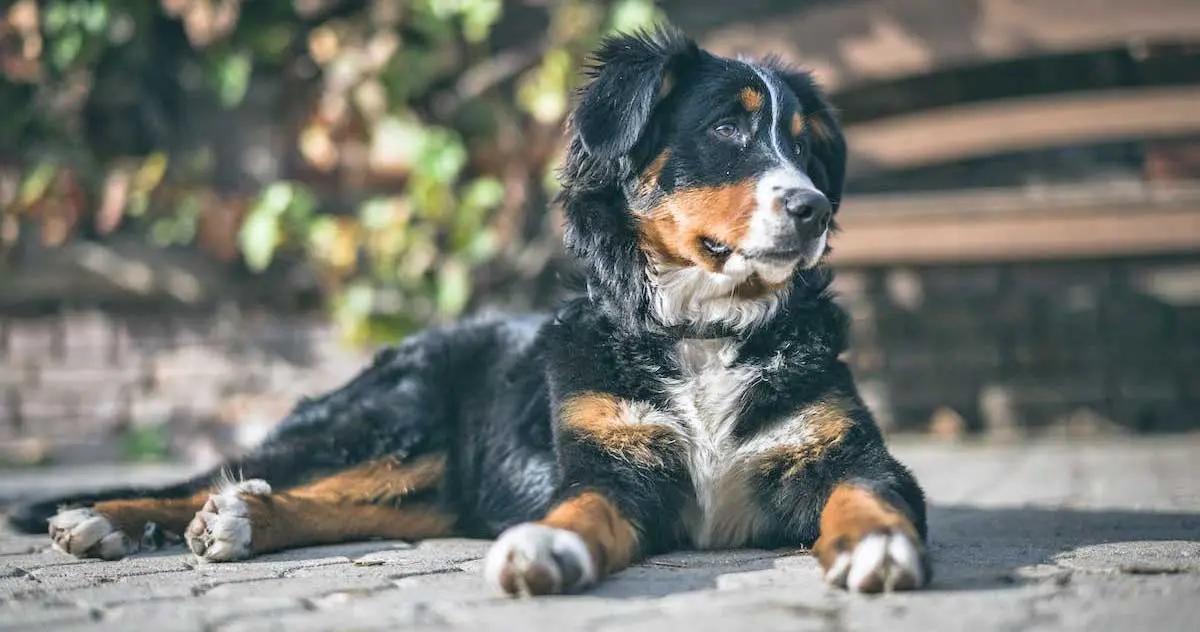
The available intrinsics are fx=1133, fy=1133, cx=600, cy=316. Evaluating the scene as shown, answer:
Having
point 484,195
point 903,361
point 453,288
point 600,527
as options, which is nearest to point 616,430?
point 600,527

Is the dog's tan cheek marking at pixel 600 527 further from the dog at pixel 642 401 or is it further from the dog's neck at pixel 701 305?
the dog's neck at pixel 701 305

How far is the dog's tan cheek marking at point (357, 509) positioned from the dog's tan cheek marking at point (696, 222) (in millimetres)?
1112

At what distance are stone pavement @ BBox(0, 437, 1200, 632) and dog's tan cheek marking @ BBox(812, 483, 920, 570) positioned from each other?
0.10 metres

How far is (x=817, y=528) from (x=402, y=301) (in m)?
4.59

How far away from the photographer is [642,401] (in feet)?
10.8

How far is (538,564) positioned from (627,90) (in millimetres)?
1661

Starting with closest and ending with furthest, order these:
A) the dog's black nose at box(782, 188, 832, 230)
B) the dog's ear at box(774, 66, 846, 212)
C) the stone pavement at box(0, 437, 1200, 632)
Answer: the stone pavement at box(0, 437, 1200, 632), the dog's black nose at box(782, 188, 832, 230), the dog's ear at box(774, 66, 846, 212)

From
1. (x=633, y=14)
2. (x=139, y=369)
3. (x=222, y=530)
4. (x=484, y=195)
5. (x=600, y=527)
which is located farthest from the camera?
(x=139, y=369)

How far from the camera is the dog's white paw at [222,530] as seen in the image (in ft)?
10.7

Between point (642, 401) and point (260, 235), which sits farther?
point (260, 235)

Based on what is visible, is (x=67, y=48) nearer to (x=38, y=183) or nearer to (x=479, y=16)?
(x=38, y=183)

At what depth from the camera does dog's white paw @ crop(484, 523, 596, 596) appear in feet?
8.13

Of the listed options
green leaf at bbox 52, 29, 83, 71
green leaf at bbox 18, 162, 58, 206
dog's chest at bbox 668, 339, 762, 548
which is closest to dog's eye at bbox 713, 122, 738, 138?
dog's chest at bbox 668, 339, 762, 548

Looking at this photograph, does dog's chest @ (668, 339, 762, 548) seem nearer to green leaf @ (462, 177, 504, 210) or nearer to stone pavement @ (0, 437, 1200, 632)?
stone pavement @ (0, 437, 1200, 632)
